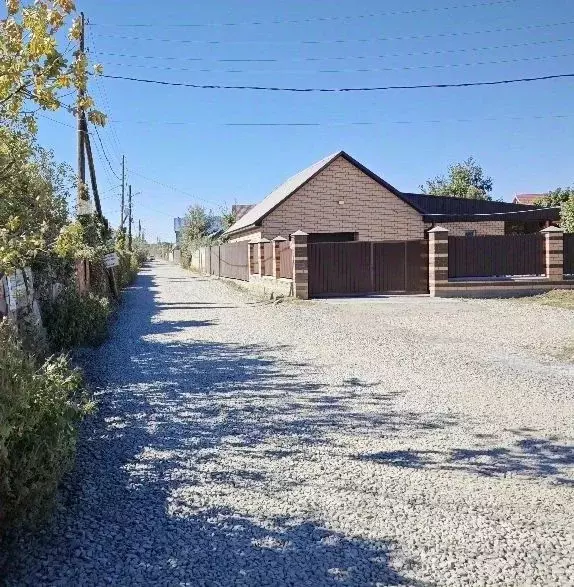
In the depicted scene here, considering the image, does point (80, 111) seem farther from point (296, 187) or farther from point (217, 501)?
point (296, 187)

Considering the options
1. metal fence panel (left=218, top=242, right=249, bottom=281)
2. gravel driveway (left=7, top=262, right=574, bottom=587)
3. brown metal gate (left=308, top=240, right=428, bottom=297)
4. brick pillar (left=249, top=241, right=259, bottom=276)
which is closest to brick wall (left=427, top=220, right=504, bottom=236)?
metal fence panel (left=218, top=242, right=249, bottom=281)

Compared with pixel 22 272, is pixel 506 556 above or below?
below

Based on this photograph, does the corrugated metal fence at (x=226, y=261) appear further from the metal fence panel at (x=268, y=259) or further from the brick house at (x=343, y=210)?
the metal fence panel at (x=268, y=259)

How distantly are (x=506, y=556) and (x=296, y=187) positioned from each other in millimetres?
26300

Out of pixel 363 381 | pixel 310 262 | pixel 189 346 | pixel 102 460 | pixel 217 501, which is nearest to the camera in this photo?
pixel 217 501

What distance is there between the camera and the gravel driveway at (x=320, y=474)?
10.4ft

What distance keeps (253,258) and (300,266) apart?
8709mm

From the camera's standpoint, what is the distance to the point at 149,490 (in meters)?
4.14

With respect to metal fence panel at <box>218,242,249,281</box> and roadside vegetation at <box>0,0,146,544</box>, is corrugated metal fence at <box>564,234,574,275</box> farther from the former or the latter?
roadside vegetation at <box>0,0,146,544</box>

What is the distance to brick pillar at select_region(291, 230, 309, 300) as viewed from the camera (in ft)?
63.2

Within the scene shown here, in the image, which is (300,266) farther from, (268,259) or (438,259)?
(268,259)

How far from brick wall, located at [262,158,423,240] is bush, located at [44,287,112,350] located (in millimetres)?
18690

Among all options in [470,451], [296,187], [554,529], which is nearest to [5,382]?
[554,529]

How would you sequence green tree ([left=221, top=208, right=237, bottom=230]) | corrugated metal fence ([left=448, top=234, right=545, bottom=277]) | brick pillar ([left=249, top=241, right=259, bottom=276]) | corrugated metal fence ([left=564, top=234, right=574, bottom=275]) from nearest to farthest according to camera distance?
corrugated metal fence ([left=448, top=234, right=545, bottom=277])
corrugated metal fence ([left=564, top=234, right=574, bottom=275])
brick pillar ([left=249, top=241, right=259, bottom=276])
green tree ([left=221, top=208, right=237, bottom=230])
